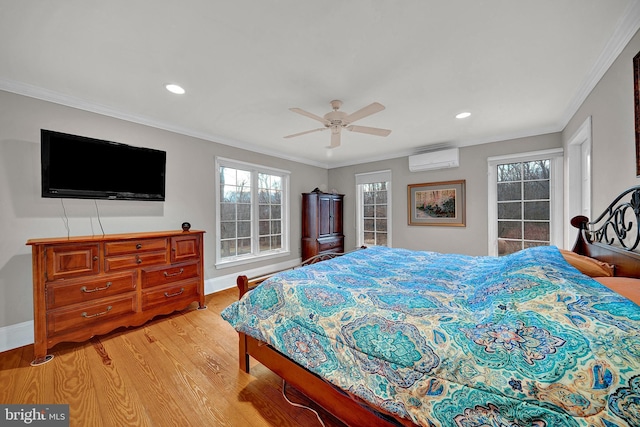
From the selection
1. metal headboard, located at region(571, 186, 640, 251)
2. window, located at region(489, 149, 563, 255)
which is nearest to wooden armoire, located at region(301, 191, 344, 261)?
window, located at region(489, 149, 563, 255)

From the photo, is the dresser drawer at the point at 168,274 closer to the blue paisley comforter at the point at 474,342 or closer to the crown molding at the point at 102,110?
the blue paisley comforter at the point at 474,342

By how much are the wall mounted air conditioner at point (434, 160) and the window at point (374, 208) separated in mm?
621

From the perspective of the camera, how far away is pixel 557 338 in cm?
85

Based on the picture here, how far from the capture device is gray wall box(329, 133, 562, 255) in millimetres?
3805

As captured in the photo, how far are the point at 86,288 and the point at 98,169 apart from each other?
4.32 feet

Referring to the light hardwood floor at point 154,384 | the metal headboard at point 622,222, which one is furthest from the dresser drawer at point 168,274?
the metal headboard at point 622,222

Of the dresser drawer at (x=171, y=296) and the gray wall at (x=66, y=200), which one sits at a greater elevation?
the gray wall at (x=66, y=200)

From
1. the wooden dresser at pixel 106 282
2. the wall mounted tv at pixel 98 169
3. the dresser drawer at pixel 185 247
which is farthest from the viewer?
the dresser drawer at pixel 185 247

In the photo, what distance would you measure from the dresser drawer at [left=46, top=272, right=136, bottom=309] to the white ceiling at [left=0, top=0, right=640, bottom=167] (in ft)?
6.32

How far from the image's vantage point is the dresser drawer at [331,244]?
5070mm

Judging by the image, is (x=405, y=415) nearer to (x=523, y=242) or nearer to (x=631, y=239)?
(x=631, y=239)

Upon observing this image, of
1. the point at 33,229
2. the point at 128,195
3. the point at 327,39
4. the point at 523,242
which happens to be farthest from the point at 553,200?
the point at 33,229

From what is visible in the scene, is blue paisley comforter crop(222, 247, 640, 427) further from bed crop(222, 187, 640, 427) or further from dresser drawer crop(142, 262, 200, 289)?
dresser drawer crop(142, 262, 200, 289)

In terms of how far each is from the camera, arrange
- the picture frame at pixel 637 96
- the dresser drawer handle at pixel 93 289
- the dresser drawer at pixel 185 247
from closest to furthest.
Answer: the picture frame at pixel 637 96
the dresser drawer handle at pixel 93 289
the dresser drawer at pixel 185 247
